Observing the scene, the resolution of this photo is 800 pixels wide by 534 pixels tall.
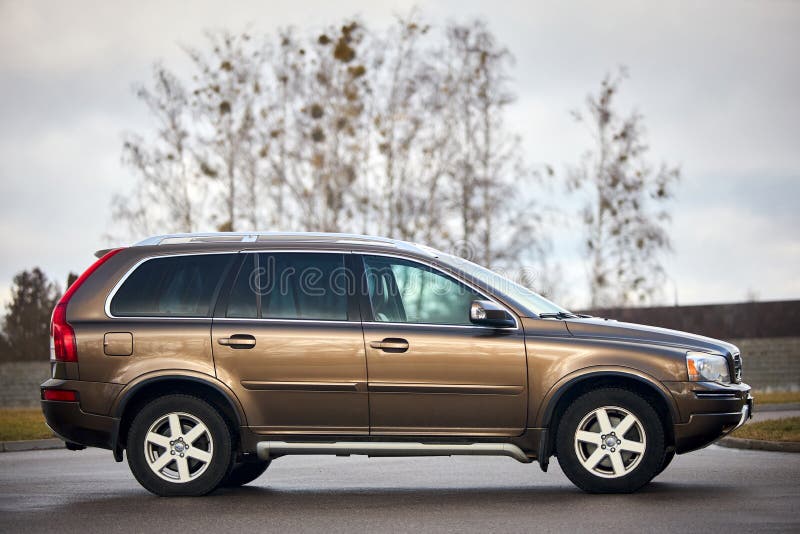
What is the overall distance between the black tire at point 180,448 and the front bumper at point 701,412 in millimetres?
3524

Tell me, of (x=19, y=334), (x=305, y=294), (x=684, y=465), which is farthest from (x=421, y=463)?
(x=19, y=334)

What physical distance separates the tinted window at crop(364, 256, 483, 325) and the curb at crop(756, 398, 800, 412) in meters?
16.1

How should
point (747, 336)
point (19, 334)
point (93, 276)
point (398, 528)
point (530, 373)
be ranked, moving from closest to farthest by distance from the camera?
point (398, 528) → point (530, 373) → point (93, 276) → point (747, 336) → point (19, 334)

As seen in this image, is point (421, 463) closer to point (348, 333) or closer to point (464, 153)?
point (348, 333)

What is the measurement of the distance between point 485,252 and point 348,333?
1258 inches

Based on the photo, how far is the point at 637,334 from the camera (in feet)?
29.1

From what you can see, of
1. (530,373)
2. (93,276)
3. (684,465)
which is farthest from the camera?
(684,465)

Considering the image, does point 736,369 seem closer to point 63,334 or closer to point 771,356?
point 63,334

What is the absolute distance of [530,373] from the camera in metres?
8.67

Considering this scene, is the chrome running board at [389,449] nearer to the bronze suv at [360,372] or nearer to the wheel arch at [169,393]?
the bronze suv at [360,372]

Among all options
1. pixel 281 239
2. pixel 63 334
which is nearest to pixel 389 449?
pixel 281 239

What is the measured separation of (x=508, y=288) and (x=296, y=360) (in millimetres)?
1821

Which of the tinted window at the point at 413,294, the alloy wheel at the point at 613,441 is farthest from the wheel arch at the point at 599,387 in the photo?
the tinted window at the point at 413,294

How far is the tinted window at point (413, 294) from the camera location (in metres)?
8.86
